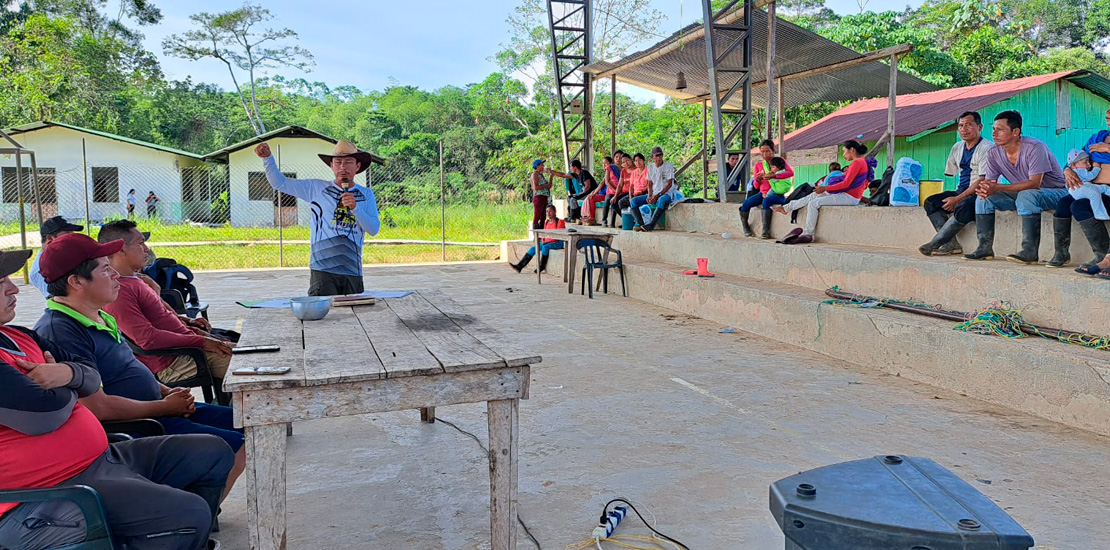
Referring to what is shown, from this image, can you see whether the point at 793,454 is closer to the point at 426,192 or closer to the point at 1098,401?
the point at 1098,401

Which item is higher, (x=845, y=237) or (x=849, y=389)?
(x=845, y=237)

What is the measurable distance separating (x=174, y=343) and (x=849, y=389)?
4.07 metres

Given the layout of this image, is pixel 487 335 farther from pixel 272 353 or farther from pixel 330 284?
pixel 330 284

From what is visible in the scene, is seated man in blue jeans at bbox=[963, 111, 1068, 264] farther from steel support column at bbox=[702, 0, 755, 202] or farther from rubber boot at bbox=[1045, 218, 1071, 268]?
steel support column at bbox=[702, 0, 755, 202]

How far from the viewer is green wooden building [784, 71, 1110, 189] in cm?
1484

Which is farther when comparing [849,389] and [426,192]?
[426,192]

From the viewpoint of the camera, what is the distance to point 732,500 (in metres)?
3.15

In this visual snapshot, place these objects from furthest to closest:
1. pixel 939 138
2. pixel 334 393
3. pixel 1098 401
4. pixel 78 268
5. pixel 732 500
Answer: pixel 939 138 → pixel 1098 401 → pixel 732 500 → pixel 78 268 → pixel 334 393

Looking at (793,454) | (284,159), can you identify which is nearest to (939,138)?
(793,454)

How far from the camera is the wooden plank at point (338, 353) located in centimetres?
229

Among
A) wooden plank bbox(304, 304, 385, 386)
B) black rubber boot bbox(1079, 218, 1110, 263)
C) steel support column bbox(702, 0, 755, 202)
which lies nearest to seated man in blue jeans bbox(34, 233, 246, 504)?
wooden plank bbox(304, 304, 385, 386)

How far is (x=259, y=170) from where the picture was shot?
24578 mm

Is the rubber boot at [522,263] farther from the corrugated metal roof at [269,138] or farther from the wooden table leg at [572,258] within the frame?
the corrugated metal roof at [269,138]

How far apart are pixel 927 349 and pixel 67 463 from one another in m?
4.93
